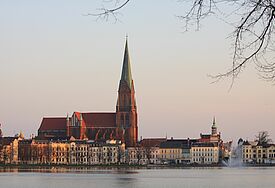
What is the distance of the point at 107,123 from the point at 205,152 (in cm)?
2135

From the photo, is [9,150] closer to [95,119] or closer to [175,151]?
[95,119]

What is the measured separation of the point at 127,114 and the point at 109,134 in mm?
6415

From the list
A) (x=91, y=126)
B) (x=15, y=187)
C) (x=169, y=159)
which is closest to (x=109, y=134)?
(x=91, y=126)

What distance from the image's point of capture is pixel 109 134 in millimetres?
141125

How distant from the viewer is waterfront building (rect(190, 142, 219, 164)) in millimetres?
146312

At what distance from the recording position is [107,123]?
464 feet

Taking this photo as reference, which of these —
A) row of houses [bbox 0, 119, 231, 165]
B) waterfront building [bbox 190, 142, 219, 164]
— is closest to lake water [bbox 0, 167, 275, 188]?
row of houses [bbox 0, 119, 231, 165]

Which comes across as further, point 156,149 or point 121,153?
point 156,149

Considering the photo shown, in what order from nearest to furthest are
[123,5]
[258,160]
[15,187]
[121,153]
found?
[123,5]
[15,187]
[121,153]
[258,160]

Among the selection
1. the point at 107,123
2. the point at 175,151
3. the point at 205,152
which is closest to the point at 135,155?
the point at 107,123

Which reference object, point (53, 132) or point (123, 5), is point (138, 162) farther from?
point (123, 5)

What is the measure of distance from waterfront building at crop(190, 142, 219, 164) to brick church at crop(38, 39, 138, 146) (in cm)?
1341

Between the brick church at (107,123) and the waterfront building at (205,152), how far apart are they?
13.4 meters

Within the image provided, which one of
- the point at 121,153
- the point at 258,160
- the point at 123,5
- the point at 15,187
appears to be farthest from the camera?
the point at 258,160
